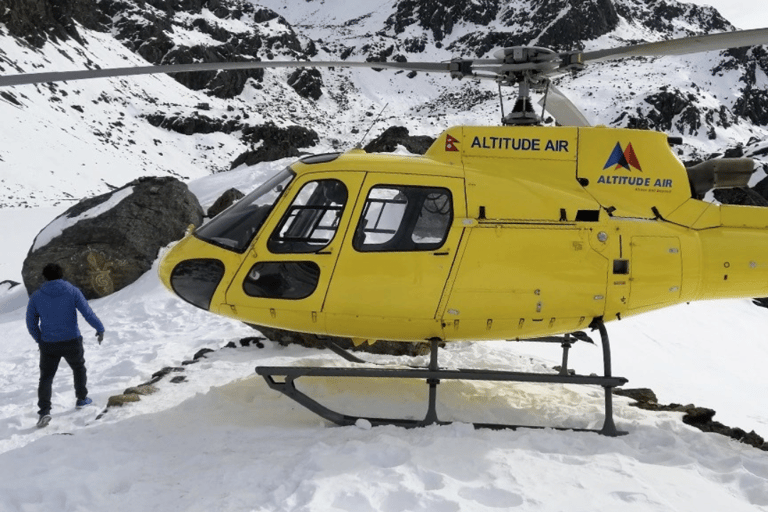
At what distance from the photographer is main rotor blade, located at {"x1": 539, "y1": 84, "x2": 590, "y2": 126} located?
6012 millimetres

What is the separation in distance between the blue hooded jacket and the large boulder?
5.28 m

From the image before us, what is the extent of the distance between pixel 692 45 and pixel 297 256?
3450mm

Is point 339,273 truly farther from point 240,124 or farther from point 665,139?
point 240,124

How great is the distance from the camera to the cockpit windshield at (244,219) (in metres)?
5.23

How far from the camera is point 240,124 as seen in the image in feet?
245

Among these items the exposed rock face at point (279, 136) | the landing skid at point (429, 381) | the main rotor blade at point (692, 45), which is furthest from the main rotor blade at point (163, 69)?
the exposed rock face at point (279, 136)

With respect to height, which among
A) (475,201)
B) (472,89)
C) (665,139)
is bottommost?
(475,201)

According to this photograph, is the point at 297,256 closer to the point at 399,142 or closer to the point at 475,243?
the point at 475,243

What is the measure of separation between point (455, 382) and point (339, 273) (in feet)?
7.20

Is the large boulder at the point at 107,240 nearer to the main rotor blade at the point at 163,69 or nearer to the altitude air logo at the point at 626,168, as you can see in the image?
the main rotor blade at the point at 163,69

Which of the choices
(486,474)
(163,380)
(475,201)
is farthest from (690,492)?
(163,380)

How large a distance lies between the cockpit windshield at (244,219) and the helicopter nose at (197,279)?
0.21 m

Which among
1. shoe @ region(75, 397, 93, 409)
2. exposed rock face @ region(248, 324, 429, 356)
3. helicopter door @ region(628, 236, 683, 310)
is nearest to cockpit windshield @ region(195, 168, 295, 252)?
shoe @ region(75, 397, 93, 409)

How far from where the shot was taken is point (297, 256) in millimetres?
5141
